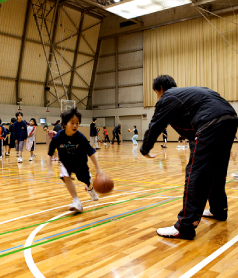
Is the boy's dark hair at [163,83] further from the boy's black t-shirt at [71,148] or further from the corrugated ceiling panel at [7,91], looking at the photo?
the corrugated ceiling panel at [7,91]

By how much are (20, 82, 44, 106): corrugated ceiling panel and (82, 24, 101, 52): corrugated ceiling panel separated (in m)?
6.13

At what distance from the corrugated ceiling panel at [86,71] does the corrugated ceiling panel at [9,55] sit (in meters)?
6.16

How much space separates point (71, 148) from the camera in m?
4.00

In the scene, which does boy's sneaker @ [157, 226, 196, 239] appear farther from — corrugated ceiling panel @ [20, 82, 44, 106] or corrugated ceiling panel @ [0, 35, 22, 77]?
corrugated ceiling panel @ [20, 82, 44, 106]

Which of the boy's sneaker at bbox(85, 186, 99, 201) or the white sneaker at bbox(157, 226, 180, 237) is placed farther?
the boy's sneaker at bbox(85, 186, 99, 201)

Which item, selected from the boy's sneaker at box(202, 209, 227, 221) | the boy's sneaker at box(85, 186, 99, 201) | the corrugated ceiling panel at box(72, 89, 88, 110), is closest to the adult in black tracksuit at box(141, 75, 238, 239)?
the boy's sneaker at box(202, 209, 227, 221)

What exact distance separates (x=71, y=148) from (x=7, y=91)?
853 inches

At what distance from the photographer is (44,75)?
25656mm

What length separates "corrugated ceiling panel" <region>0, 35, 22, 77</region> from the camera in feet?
73.5

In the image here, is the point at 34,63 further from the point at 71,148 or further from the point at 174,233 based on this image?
the point at 174,233

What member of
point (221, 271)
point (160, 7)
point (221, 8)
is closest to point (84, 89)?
point (160, 7)

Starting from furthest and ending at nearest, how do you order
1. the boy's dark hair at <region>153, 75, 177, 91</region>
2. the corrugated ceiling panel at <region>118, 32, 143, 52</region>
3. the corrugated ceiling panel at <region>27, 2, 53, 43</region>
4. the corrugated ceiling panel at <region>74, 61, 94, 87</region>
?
the corrugated ceiling panel at <region>74, 61, 94, 87</region> → the corrugated ceiling panel at <region>118, 32, 143, 52</region> → the corrugated ceiling panel at <region>27, 2, 53, 43</region> → the boy's dark hair at <region>153, 75, 177, 91</region>

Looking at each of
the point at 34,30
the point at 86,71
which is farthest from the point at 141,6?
the point at 86,71

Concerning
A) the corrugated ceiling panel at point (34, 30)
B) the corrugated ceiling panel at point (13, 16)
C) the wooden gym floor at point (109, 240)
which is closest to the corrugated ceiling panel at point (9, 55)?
the corrugated ceiling panel at point (13, 16)
